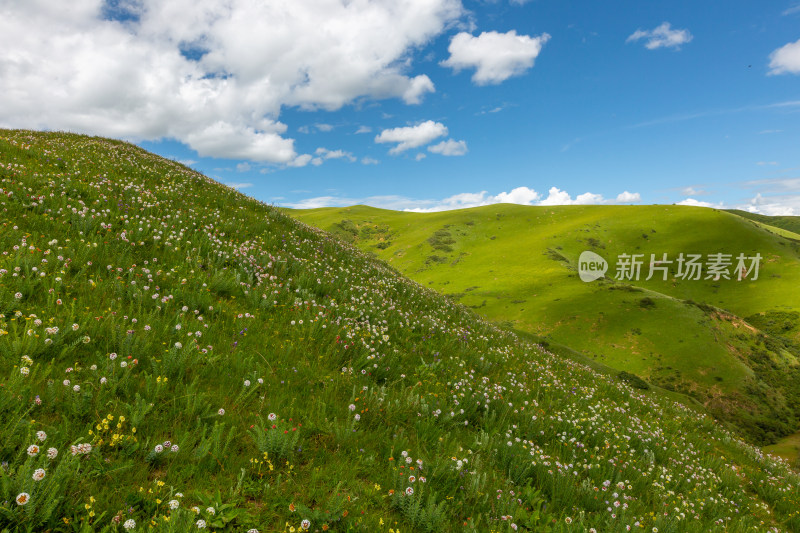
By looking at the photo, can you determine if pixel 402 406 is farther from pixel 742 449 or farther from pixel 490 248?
pixel 490 248

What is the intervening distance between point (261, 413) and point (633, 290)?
80351 millimetres

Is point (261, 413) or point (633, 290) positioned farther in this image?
point (633, 290)

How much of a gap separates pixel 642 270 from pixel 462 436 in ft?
364

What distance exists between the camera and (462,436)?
5.84 metres

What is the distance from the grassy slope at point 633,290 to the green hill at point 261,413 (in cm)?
4679

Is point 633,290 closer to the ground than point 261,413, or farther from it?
farther from it

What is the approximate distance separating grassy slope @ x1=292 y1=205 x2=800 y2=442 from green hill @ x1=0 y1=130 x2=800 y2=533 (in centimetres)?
4679

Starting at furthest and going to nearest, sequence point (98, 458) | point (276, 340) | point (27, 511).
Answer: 1. point (276, 340)
2. point (98, 458)
3. point (27, 511)

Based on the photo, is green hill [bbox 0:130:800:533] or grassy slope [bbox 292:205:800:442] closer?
green hill [bbox 0:130:800:533]

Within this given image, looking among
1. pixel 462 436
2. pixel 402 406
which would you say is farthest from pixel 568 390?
pixel 402 406

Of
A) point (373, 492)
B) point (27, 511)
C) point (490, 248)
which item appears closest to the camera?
point (27, 511)

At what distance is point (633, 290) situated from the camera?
230 feet

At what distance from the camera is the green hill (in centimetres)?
315

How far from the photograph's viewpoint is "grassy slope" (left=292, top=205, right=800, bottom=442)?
162ft
